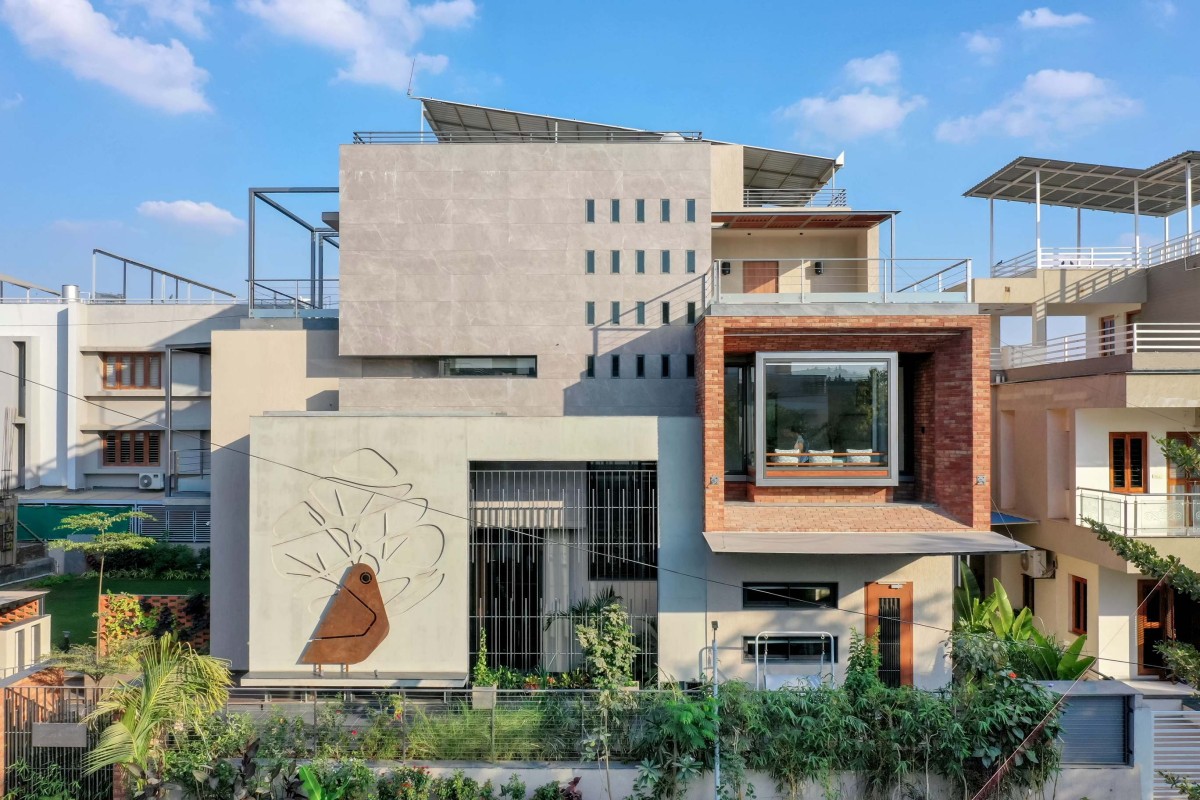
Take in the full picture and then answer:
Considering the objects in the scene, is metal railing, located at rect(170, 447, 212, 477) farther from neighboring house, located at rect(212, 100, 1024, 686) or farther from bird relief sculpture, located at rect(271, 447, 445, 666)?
bird relief sculpture, located at rect(271, 447, 445, 666)

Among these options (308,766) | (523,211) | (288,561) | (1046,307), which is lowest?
(308,766)

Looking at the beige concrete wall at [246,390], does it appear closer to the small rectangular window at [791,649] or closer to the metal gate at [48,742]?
the metal gate at [48,742]

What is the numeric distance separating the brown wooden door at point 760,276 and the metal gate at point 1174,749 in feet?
38.6

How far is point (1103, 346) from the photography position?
19359mm

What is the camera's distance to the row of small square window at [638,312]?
15180 mm

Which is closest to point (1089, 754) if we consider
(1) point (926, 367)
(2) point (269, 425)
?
(1) point (926, 367)

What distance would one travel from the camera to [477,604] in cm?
1234

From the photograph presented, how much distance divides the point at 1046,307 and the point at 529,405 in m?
15.7

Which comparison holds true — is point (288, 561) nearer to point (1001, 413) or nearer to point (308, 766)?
point (308, 766)

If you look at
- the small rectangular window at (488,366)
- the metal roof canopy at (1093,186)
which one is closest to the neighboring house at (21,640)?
the small rectangular window at (488,366)

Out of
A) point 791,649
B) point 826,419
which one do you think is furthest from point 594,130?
point 791,649

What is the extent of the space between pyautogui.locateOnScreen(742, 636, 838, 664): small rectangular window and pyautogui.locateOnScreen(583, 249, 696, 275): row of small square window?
26.4ft

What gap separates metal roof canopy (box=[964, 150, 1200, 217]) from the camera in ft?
60.3

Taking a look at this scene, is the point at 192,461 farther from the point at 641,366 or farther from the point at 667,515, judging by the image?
the point at 667,515
